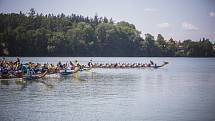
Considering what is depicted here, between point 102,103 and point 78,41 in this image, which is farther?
point 78,41

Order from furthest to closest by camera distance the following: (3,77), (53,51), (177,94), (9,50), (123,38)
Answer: (123,38), (53,51), (9,50), (3,77), (177,94)

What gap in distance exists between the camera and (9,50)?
74.4 metres

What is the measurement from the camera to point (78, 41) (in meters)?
84.6

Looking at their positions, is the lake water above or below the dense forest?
below

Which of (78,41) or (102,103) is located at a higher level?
(78,41)

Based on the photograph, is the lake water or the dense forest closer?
the lake water

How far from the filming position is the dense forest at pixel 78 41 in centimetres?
7606

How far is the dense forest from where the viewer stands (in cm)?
7606

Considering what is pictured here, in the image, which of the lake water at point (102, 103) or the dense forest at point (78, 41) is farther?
the dense forest at point (78, 41)

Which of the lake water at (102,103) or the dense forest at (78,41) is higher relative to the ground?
the dense forest at (78,41)

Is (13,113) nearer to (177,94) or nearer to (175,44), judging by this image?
(177,94)

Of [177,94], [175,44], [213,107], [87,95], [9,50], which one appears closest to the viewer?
[213,107]

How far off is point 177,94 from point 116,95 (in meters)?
3.54

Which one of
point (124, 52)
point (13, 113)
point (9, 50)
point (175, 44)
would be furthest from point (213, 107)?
point (175, 44)
